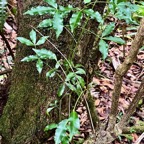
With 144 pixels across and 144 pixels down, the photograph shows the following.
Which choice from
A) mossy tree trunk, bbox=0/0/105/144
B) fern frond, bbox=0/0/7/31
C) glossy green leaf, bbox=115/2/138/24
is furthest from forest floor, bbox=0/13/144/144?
glossy green leaf, bbox=115/2/138/24

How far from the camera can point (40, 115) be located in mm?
1643

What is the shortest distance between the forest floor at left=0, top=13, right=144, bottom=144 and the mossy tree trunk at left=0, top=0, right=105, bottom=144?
7.3 inches

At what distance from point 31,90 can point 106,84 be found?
113cm

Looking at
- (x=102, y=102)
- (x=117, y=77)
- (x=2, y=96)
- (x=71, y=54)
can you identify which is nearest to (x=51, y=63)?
(x=71, y=54)

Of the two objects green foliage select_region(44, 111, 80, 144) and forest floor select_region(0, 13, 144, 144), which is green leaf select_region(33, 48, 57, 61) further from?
forest floor select_region(0, 13, 144, 144)

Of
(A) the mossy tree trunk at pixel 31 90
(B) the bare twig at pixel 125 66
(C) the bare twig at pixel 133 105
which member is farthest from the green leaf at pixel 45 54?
(C) the bare twig at pixel 133 105

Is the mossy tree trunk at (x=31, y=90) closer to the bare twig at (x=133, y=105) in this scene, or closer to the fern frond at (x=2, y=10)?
the fern frond at (x=2, y=10)

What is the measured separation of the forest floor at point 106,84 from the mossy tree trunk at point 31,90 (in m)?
0.18

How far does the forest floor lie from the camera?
84.4 inches

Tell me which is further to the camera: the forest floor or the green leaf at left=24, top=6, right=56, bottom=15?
the forest floor

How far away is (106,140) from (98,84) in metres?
1.13

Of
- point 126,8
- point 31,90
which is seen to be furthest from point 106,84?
point 126,8

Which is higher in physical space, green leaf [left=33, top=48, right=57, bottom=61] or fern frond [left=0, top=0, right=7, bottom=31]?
fern frond [left=0, top=0, right=7, bottom=31]

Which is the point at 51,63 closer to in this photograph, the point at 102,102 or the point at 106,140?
the point at 106,140
